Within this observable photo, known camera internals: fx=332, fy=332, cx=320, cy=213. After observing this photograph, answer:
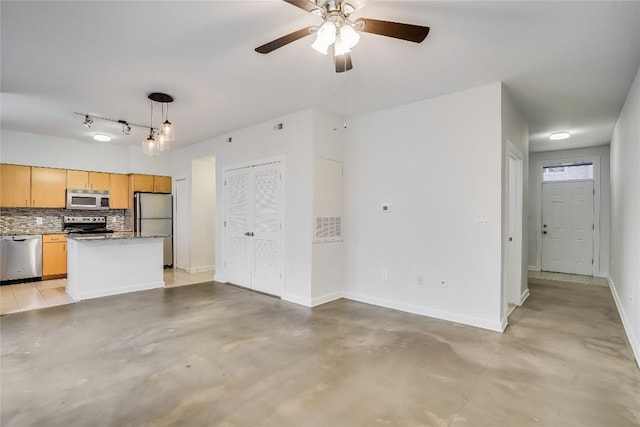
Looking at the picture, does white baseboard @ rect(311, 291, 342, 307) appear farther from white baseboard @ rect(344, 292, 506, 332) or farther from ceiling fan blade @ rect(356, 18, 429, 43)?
ceiling fan blade @ rect(356, 18, 429, 43)

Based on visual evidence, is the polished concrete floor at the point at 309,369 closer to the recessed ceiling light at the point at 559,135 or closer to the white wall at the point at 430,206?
the white wall at the point at 430,206

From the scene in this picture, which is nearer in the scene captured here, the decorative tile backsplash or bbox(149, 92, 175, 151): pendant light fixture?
bbox(149, 92, 175, 151): pendant light fixture

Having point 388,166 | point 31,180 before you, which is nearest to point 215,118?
point 388,166

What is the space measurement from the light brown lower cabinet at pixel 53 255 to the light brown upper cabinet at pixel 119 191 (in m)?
1.11

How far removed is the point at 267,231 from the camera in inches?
198

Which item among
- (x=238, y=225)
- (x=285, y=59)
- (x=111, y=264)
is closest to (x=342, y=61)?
(x=285, y=59)

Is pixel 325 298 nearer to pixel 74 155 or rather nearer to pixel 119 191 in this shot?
pixel 119 191

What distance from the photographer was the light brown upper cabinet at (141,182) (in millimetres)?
6867

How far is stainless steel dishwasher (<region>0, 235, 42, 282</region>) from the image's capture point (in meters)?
5.49

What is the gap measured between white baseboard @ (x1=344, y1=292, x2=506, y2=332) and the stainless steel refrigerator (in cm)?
435

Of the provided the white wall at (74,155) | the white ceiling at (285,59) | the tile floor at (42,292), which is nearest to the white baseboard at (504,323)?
the white ceiling at (285,59)

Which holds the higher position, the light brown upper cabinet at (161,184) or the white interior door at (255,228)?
the light brown upper cabinet at (161,184)

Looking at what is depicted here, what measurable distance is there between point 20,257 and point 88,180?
5.73ft

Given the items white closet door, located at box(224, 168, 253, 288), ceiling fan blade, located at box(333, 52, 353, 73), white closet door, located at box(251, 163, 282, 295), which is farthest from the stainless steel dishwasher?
ceiling fan blade, located at box(333, 52, 353, 73)
